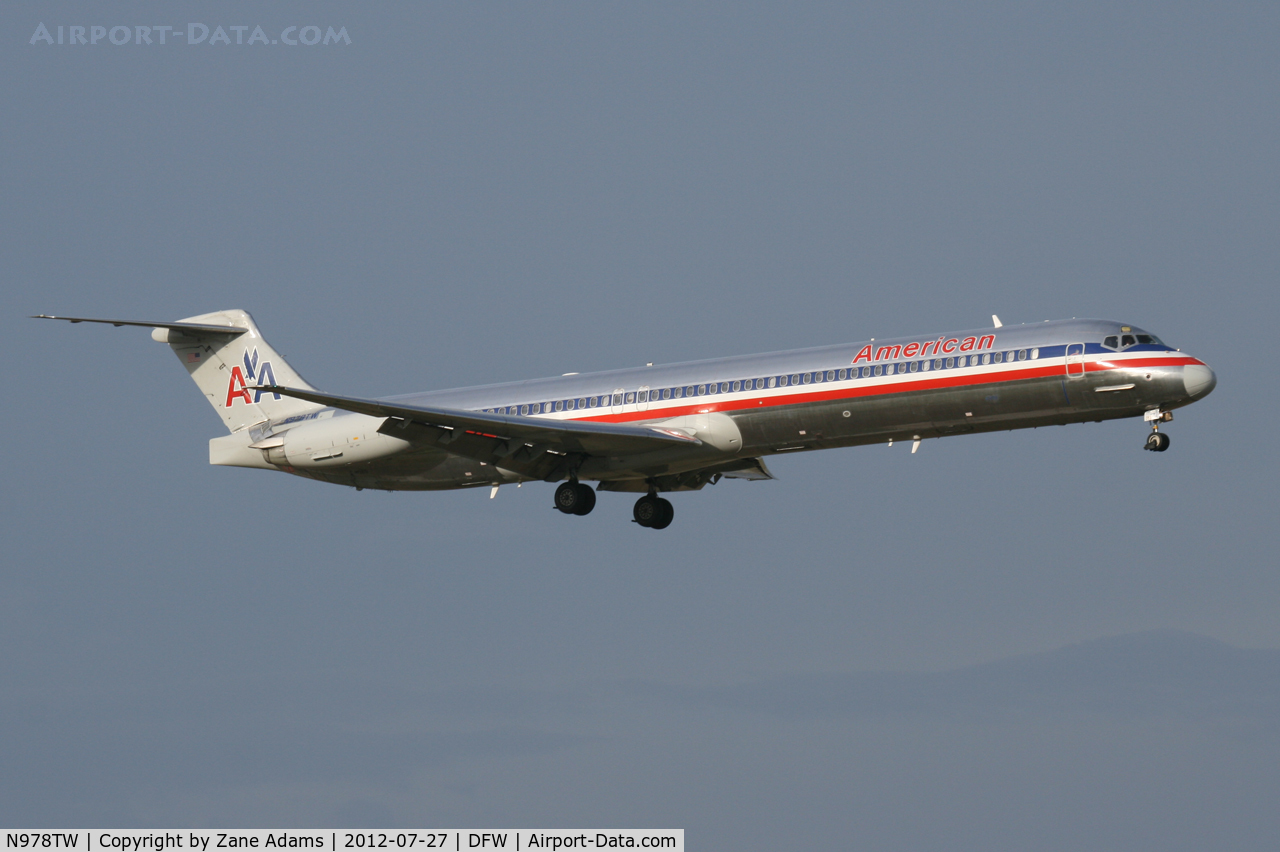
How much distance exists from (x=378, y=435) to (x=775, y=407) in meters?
9.62

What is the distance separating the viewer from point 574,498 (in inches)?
1526

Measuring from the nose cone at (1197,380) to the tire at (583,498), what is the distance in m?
13.3

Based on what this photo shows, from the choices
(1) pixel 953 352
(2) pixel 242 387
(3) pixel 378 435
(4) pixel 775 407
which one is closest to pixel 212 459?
(2) pixel 242 387

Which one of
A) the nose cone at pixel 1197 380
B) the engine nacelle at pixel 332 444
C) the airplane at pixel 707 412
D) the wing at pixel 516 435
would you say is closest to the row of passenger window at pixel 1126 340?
the airplane at pixel 707 412

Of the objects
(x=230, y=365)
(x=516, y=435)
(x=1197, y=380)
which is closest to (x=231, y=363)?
(x=230, y=365)

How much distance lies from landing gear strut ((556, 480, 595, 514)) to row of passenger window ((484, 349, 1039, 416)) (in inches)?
69.8

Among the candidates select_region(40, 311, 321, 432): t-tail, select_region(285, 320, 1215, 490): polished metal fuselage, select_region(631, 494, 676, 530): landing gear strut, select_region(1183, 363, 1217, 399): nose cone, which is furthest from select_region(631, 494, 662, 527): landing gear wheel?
select_region(1183, 363, 1217, 399): nose cone

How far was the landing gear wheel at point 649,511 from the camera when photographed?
42.1 meters

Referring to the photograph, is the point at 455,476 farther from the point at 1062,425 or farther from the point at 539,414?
the point at 1062,425

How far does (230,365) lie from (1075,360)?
21620mm

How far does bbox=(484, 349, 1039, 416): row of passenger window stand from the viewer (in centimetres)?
3466

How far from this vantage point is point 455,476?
40.4 metres

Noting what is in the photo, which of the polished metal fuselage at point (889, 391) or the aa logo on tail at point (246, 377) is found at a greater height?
the aa logo on tail at point (246, 377)

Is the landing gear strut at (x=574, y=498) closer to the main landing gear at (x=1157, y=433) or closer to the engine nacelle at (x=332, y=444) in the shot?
the engine nacelle at (x=332, y=444)
